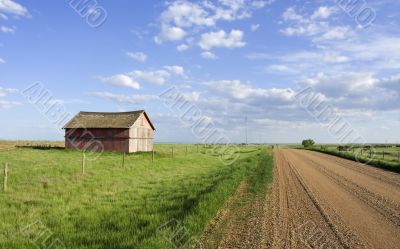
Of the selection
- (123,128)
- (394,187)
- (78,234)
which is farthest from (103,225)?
(123,128)

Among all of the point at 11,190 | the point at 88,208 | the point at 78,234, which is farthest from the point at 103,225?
the point at 11,190

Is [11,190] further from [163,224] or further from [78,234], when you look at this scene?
[163,224]

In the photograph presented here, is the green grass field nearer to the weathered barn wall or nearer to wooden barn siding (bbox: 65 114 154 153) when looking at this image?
wooden barn siding (bbox: 65 114 154 153)

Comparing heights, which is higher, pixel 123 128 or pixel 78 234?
pixel 123 128

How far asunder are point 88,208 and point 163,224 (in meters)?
4.08

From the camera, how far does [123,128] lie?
45.9m

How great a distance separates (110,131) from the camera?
155 feet

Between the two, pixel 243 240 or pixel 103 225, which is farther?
pixel 103 225

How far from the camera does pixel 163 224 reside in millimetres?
8711

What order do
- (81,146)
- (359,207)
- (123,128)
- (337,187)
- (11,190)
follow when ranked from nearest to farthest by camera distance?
(359,207) → (11,190) → (337,187) → (123,128) → (81,146)

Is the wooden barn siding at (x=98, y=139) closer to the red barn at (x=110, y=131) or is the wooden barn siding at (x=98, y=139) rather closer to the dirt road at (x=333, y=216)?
the red barn at (x=110, y=131)

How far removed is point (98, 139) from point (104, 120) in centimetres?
296

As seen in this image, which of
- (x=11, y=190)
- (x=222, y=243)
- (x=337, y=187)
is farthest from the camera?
(x=337, y=187)

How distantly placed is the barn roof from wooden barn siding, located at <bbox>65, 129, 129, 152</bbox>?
24.5 inches
